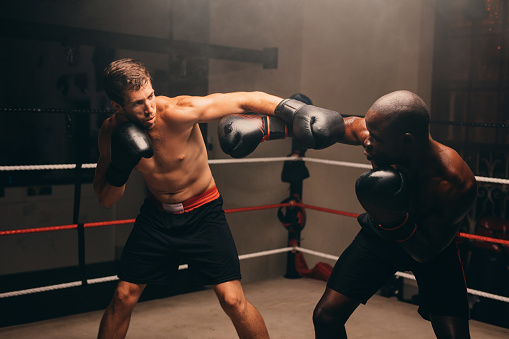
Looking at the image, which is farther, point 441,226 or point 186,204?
point 186,204

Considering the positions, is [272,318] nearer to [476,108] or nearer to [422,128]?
[422,128]

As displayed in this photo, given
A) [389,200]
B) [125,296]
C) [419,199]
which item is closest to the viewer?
[389,200]

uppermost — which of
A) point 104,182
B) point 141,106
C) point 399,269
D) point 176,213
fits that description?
point 141,106

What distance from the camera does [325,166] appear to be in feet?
12.6

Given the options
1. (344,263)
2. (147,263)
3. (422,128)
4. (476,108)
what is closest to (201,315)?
(147,263)

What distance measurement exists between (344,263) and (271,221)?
6.42 feet

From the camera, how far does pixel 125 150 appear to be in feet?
6.01

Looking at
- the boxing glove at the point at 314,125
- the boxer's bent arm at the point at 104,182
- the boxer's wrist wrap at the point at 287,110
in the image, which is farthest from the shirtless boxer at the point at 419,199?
the boxer's bent arm at the point at 104,182

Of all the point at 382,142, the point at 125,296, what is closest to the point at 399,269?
the point at 382,142

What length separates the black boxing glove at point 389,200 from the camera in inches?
66.0

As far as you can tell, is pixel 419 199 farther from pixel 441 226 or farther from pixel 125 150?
pixel 125 150

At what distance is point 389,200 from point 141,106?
0.78 metres

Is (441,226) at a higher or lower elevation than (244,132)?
lower

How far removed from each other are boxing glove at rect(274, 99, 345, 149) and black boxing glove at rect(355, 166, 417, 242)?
0.68 feet
